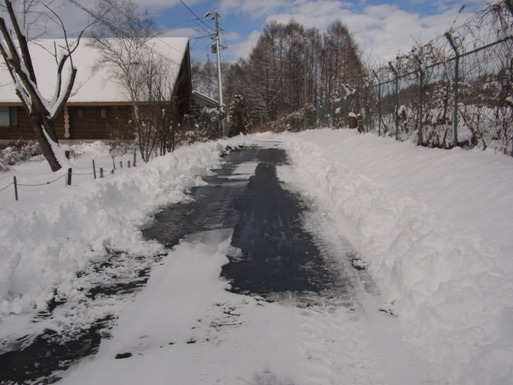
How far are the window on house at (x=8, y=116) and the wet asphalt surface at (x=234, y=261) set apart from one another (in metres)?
23.3

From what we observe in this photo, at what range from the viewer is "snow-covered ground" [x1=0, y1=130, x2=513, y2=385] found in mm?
3176

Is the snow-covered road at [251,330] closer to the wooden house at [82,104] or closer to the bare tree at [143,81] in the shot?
the bare tree at [143,81]

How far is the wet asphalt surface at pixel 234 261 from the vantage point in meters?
3.49

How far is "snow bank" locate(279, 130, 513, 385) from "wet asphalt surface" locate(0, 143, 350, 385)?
0.74 m

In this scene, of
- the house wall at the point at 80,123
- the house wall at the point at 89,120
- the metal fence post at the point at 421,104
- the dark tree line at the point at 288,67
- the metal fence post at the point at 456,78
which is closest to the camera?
the metal fence post at the point at 456,78

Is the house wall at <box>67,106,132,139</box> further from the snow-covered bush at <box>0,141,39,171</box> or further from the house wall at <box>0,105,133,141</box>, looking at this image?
the snow-covered bush at <box>0,141,39,171</box>

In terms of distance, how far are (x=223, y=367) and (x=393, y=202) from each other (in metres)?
4.41

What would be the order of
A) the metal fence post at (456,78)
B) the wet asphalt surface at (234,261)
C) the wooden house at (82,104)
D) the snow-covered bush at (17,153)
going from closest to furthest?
the wet asphalt surface at (234,261), the metal fence post at (456,78), the snow-covered bush at (17,153), the wooden house at (82,104)

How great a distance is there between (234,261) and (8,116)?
95.8ft

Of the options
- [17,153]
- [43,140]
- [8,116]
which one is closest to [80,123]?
[8,116]

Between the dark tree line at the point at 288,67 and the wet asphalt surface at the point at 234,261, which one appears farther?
the dark tree line at the point at 288,67

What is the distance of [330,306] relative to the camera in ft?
14.0

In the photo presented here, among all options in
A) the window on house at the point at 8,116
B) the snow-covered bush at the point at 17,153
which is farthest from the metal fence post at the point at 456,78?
the window on house at the point at 8,116

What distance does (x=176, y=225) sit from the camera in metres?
7.69
